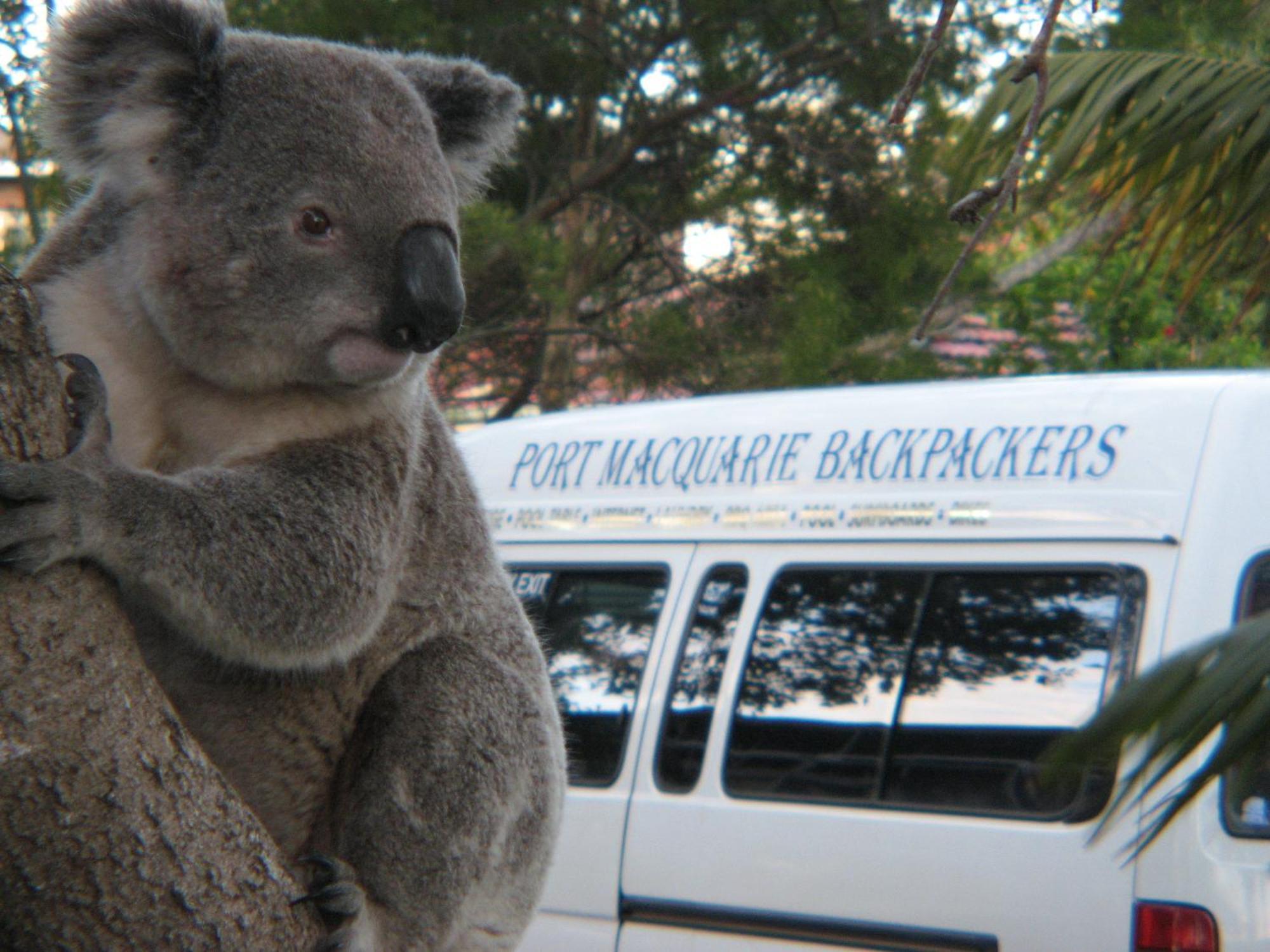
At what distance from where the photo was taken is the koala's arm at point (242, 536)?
4.97 feet

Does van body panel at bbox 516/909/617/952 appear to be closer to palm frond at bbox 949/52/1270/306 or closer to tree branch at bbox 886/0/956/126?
palm frond at bbox 949/52/1270/306

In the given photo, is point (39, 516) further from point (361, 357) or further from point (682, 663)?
point (682, 663)

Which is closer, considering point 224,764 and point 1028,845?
point 224,764

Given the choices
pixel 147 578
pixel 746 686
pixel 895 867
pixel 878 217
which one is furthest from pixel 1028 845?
pixel 878 217

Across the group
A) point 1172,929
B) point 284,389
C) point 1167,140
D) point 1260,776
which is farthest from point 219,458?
point 1167,140

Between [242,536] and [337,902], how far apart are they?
0.47 metres

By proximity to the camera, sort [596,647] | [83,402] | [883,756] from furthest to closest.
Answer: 1. [596,647]
2. [883,756]
3. [83,402]

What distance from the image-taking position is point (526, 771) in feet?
7.37

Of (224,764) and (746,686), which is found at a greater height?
(224,764)

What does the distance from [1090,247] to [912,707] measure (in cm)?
744

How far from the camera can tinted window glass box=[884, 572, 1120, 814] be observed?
3.83 m

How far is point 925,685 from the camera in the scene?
4102 mm

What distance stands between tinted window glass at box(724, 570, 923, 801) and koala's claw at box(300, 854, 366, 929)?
95.3 inches

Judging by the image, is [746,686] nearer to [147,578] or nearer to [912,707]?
[912,707]
